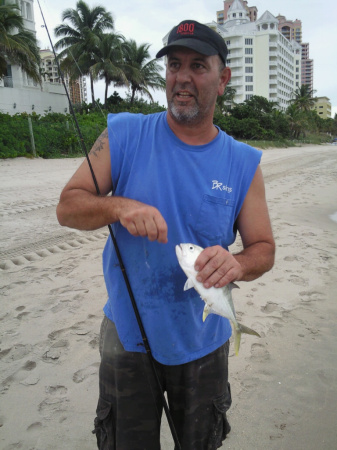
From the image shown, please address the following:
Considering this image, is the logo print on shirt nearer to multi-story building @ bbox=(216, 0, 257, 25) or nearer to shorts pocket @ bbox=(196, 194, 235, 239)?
shorts pocket @ bbox=(196, 194, 235, 239)

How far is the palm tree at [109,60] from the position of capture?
3512cm

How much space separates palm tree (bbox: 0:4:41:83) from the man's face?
27175 mm

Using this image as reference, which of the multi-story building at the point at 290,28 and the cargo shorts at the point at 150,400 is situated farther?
the multi-story building at the point at 290,28

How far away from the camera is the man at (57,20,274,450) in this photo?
1.83 metres

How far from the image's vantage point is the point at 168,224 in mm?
1822

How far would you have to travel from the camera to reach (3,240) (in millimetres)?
6496

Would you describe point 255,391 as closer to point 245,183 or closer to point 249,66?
point 245,183

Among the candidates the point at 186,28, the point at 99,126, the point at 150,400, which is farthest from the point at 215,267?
the point at 99,126

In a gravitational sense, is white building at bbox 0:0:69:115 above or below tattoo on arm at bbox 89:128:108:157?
above

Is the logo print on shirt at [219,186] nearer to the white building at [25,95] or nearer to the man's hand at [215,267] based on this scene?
the man's hand at [215,267]

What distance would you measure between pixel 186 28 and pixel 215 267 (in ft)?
4.13

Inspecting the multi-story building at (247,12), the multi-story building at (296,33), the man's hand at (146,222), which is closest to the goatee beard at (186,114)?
the man's hand at (146,222)

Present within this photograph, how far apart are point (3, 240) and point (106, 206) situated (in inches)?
216

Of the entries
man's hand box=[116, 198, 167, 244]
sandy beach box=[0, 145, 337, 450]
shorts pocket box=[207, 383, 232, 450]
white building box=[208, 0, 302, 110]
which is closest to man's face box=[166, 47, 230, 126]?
man's hand box=[116, 198, 167, 244]
